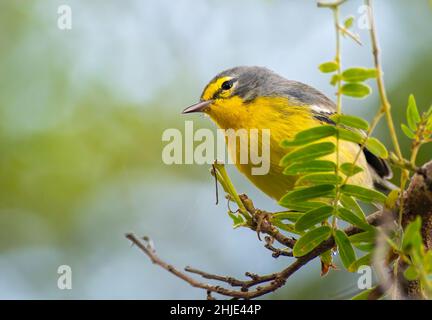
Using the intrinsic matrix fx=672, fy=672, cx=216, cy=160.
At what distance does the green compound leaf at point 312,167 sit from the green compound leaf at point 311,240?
0.74 feet

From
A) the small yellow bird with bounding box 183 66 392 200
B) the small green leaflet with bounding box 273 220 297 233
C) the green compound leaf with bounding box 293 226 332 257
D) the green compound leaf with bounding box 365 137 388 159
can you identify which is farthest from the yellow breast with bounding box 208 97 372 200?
the green compound leaf with bounding box 365 137 388 159

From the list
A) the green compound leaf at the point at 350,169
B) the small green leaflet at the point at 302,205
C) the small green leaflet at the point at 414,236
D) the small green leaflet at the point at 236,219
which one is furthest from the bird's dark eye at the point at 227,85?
the small green leaflet at the point at 414,236

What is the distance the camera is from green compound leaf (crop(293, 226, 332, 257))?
2600 millimetres

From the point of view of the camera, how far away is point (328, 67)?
230 cm

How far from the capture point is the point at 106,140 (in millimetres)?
7102

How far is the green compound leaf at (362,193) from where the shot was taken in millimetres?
2535

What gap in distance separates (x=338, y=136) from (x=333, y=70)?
258 mm

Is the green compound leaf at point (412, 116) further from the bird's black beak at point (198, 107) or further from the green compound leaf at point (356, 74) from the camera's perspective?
the bird's black beak at point (198, 107)

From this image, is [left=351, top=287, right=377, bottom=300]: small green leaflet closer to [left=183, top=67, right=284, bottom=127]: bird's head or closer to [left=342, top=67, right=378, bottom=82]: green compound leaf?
[left=342, top=67, right=378, bottom=82]: green compound leaf

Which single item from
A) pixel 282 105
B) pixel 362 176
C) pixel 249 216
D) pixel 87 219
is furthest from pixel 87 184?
pixel 249 216

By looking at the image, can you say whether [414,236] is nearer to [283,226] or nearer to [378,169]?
[283,226]

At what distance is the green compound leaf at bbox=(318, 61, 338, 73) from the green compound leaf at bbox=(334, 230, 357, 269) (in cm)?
65

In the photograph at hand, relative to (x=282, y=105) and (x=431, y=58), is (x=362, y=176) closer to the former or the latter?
(x=282, y=105)

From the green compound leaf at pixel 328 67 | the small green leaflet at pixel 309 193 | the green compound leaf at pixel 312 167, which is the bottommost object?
the small green leaflet at pixel 309 193
